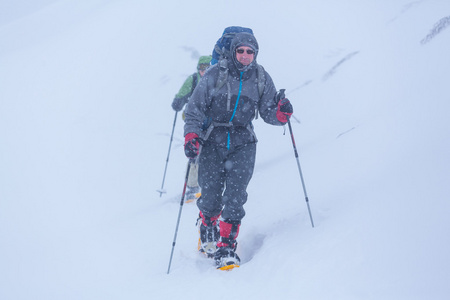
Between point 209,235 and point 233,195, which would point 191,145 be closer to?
point 233,195

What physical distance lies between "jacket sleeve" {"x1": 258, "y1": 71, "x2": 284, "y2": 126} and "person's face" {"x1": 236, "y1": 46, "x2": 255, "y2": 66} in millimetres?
386

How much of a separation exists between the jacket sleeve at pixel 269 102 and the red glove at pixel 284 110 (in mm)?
73

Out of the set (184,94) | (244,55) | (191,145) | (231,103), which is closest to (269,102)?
(231,103)

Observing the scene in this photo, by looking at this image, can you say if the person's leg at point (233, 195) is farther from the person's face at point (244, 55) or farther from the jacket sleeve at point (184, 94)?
the jacket sleeve at point (184, 94)

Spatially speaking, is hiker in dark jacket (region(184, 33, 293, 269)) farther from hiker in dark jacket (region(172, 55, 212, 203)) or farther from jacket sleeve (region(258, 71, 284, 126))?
hiker in dark jacket (region(172, 55, 212, 203))

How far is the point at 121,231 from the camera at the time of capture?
600 centimetres

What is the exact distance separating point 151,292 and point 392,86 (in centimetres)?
622

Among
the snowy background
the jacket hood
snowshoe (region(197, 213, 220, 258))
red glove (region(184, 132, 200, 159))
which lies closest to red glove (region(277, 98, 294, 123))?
the jacket hood

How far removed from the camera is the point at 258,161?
8.03m

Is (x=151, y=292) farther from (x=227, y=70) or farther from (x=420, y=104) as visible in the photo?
(x=420, y=104)

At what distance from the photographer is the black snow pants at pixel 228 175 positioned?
3.93 m

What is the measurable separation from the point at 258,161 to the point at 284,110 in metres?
4.30

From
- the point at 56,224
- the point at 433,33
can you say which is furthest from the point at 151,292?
the point at 433,33

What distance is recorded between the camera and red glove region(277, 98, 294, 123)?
3.77 m
